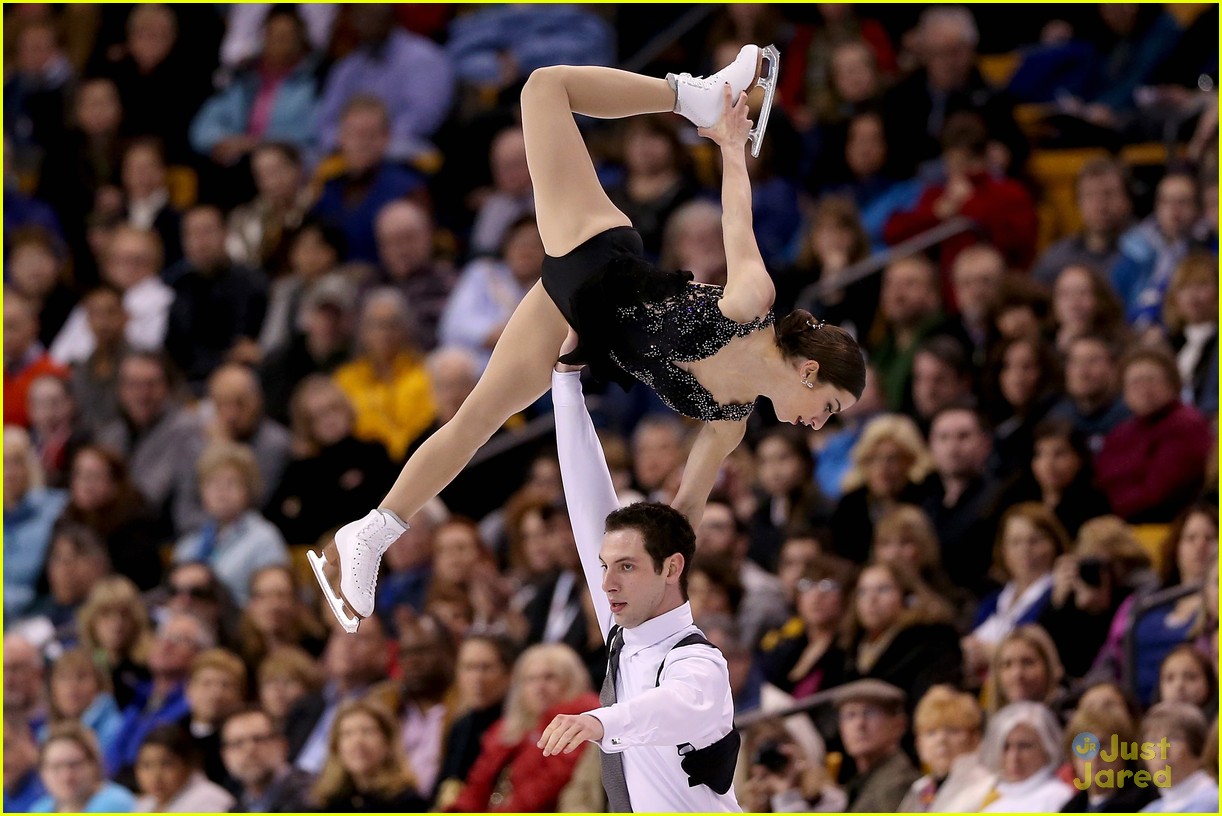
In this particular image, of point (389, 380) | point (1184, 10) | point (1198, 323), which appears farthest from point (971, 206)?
point (389, 380)

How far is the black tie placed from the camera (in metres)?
5.72

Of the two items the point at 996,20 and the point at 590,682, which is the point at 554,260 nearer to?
the point at 590,682

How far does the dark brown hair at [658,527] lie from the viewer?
5488 mm

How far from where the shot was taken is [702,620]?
8.32 metres

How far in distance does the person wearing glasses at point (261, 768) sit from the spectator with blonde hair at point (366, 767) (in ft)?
0.53

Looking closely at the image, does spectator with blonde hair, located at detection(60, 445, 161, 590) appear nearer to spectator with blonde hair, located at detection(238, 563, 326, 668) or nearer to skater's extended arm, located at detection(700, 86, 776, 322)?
spectator with blonde hair, located at detection(238, 563, 326, 668)

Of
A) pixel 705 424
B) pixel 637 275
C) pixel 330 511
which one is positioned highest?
pixel 637 275

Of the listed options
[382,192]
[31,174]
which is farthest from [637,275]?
[31,174]

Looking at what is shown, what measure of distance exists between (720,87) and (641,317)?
26.0 inches

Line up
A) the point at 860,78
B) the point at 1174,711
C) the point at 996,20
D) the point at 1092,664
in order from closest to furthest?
1. the point at 1174,711
2. the point at 1092,664
3. the point at 860,78
4. the point at 996,20

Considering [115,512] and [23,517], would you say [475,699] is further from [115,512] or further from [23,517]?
[23,517]

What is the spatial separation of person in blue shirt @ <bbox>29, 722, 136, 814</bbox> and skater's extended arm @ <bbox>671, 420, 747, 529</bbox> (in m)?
4.06

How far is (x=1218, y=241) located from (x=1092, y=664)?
7.71 feet

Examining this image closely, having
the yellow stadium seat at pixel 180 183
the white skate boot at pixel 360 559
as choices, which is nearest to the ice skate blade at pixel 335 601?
the white skate boot at pixel 360 559
